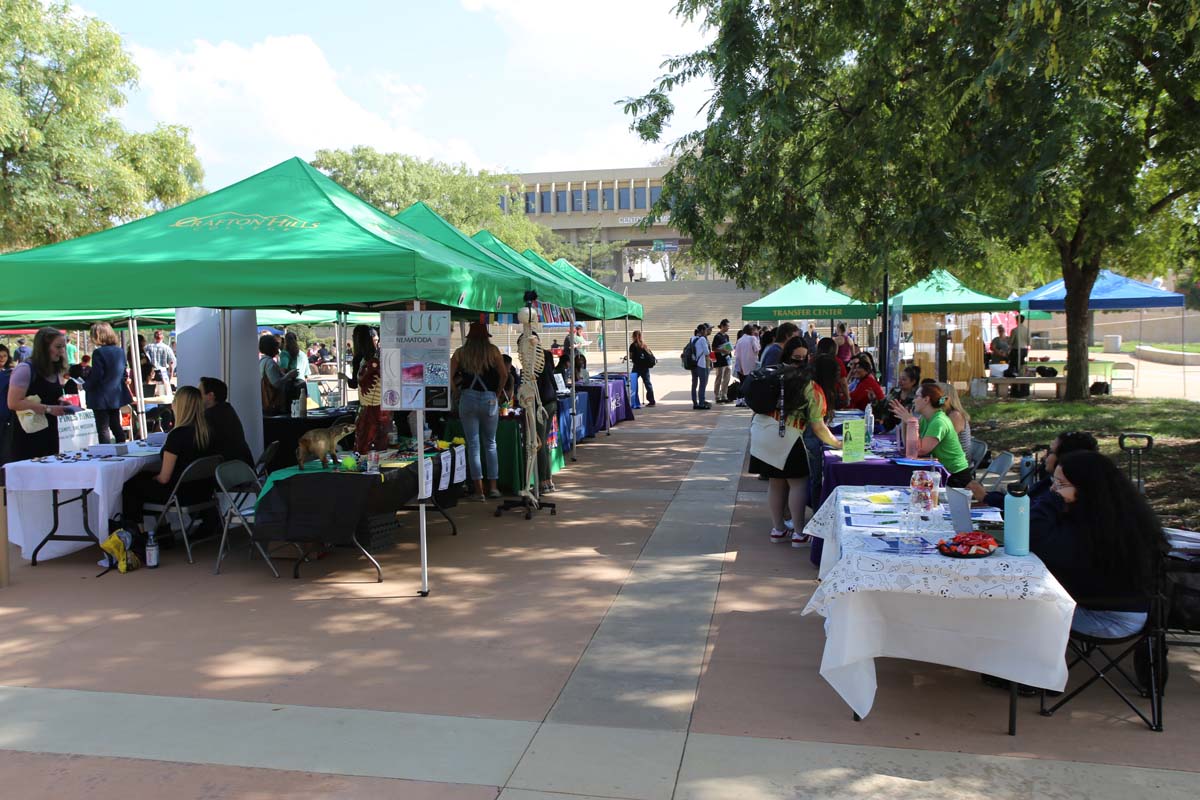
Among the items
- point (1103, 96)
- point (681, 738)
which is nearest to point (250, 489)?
point (681, 738)

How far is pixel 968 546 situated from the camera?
166 inches

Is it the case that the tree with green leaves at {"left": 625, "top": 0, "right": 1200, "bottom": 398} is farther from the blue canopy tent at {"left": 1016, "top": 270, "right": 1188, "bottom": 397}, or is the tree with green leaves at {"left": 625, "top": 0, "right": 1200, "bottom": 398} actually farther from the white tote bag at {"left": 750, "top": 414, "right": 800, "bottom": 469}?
the blue canopy tent at {"left": 1016, "top": 270, "right": 1188, "bottom": 397}

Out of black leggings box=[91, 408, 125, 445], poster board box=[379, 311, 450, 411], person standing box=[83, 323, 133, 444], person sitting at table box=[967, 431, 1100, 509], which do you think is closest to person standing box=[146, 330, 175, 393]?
black leggings box=[91, 408, 125, 445]

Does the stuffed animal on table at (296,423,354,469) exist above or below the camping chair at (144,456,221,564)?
above

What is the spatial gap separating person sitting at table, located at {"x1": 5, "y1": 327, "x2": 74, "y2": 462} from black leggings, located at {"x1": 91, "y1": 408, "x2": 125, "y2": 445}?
2.03 meters

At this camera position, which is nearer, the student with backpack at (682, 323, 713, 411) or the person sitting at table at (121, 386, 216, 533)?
the person sitting at table at (121, 386, 216, 533)

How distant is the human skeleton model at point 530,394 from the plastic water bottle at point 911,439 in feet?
11.6

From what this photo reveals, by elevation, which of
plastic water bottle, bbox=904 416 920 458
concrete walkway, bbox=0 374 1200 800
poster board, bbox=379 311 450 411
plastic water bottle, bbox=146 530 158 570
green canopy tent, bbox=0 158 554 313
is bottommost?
concrete walkway, bbox=0 374 1200 800

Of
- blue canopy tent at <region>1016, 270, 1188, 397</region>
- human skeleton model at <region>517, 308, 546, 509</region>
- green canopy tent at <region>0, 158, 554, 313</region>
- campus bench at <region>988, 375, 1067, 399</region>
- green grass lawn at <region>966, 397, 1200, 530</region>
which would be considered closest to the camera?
green canopy tent at <region>0, 158, 554, 313</region>

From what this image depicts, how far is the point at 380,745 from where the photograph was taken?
4.13m

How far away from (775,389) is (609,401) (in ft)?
29.4

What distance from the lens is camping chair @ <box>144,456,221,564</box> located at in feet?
23.3

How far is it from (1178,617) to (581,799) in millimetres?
2903

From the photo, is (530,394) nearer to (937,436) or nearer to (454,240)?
(454,240)
